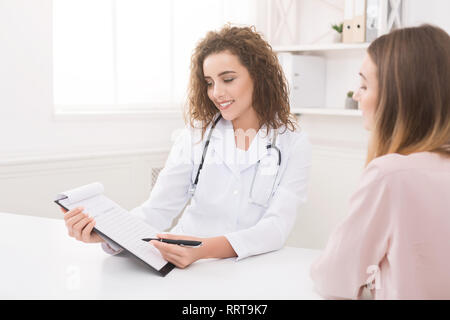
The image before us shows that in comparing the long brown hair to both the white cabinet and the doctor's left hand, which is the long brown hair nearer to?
the doctor's left hand

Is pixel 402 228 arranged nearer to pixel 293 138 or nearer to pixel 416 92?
pixel 416 92

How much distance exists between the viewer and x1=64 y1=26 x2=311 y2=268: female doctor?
1.68 metres

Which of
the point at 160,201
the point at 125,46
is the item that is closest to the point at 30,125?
the point at 125,46

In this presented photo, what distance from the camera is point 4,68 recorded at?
231cm

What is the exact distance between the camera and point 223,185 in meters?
1.75

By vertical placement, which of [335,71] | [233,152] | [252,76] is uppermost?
[335,71]

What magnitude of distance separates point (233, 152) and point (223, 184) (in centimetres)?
12

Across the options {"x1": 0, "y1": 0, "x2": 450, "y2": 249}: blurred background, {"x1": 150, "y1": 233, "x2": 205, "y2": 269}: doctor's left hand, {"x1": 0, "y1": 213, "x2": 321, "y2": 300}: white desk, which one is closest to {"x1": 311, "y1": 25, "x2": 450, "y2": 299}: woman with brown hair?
{"x1": 0, "y1": 213, "x2": 321, "y2": 300}: white desk

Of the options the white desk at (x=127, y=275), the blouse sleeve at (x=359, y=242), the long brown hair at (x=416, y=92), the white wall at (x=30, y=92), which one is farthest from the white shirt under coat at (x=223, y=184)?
the white wall at (x=30, y=92)

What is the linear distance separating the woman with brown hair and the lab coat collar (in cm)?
80

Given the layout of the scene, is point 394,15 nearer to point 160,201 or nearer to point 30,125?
point 160,201

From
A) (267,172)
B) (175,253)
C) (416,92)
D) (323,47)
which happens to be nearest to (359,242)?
(416,92)

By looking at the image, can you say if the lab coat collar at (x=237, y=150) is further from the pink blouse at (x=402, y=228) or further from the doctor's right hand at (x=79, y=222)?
the pink blouse at (x=402, y=228)

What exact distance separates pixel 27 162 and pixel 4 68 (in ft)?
1.50
